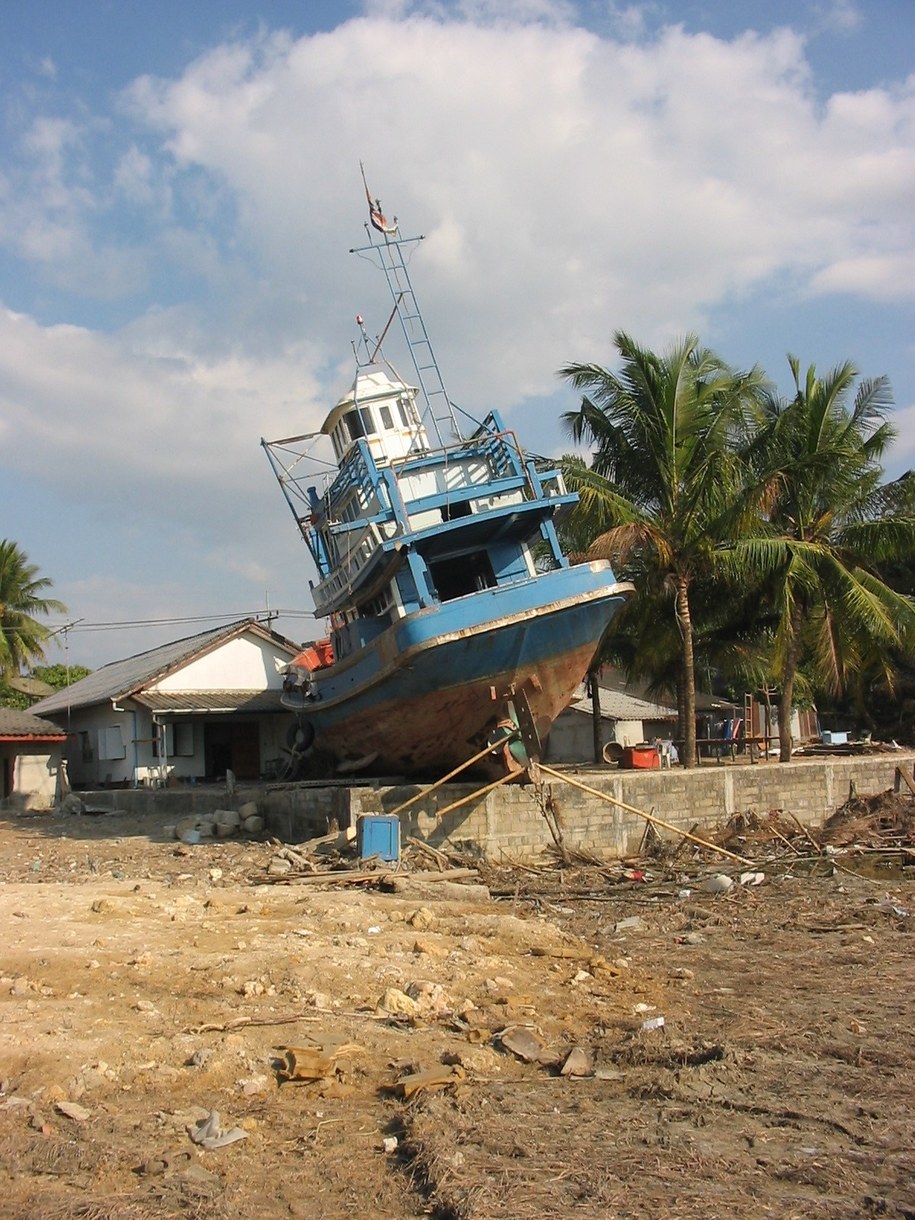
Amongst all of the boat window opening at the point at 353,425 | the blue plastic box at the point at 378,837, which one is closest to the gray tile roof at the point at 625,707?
the boat window opening at the point at 353,425

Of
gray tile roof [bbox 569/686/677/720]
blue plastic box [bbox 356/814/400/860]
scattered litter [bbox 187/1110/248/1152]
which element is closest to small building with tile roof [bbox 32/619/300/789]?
gray tile roof [bbox 569/686/677/720]

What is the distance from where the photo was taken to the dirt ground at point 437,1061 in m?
4.95

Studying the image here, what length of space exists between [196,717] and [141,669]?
16.2 ft

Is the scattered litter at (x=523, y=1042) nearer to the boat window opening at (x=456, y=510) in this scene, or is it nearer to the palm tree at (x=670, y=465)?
the boat window opening at (x=456, y=510)

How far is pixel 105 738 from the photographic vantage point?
1110 inches

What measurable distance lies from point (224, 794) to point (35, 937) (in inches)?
455

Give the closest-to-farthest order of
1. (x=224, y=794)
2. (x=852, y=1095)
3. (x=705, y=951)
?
(x=852, y=1095) → (x=705, y=951) → (x=224, y=794)

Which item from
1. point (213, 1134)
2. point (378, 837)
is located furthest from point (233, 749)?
point (213, 1134)

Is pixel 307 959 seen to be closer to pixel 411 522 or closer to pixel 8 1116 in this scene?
pixel 8 1116

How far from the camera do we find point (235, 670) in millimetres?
27438

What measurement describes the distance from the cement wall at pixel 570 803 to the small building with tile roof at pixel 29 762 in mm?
9191

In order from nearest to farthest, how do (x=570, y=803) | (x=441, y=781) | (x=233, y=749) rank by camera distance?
(x=441, y=781)
(x=570, y=803)
(x=233, y=749)

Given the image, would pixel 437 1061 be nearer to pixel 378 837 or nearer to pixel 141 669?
pixel 378 837

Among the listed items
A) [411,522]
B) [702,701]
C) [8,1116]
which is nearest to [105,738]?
[411,522]
